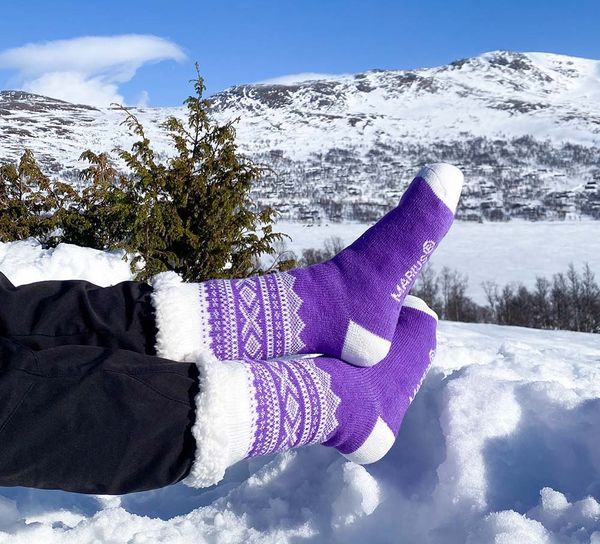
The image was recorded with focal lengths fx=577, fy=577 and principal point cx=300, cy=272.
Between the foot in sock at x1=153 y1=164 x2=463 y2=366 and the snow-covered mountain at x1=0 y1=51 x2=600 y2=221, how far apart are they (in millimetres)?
75156

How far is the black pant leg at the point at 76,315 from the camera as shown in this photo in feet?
3.57

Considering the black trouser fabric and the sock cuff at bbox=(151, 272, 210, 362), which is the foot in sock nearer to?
the sock cuff at bbox=(151, 272, 210, 362)

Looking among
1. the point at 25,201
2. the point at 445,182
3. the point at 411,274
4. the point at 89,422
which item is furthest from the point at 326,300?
the point at 25,201

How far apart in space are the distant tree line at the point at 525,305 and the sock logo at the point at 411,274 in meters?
30.0

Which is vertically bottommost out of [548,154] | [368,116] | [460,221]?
[460,221]

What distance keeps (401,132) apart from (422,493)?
148 m

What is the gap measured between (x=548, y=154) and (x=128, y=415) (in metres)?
136

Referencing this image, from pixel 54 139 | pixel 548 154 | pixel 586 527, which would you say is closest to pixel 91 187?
pixel 586 527

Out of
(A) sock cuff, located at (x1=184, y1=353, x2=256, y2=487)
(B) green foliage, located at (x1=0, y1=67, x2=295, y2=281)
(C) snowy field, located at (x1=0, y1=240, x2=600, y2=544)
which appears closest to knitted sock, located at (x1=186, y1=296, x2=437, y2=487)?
(A) sock cuff, located at (x1=184, y1=353, x2=256, y2=487)

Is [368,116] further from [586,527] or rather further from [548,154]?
[586,527]

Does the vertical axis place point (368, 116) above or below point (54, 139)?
above

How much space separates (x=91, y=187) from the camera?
5.60 meters

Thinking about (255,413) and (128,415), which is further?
(255,413)

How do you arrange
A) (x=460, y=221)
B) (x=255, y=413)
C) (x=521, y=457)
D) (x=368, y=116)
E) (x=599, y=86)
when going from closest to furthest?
1. (x=255, y=413)
2. (x=521, y=457)
3. (x=460, y=221)
4. (x=368, y=116)
5. (x=599, y=86)
